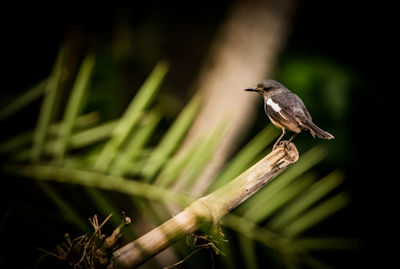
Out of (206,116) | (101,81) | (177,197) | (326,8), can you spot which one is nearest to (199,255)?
(177,197)

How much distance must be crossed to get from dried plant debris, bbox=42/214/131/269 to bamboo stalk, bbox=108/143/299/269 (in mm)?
14

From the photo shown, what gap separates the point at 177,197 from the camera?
961 mm

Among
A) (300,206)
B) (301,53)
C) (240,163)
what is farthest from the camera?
(301,53)

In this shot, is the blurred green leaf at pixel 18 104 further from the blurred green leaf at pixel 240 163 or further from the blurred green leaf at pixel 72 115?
the blurred green leaf at pixel 240 163

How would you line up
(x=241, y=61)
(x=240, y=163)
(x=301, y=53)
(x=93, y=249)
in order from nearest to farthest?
(x=93, y=249), (x=240, y=163), (x=241, y=61), (x=301, y=53)

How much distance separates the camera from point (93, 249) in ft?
1.67

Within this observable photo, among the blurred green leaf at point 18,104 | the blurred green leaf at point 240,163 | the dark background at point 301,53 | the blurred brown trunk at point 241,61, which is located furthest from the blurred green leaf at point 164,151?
the blurred brown trunk at point 241,61

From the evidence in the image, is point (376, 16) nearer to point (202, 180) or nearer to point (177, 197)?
point (202, 180)

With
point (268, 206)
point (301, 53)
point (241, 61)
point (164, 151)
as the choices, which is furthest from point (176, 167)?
point (301, 53)

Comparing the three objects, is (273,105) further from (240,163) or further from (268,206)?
(268,206)

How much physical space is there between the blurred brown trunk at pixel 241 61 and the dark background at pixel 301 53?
6.1 inches

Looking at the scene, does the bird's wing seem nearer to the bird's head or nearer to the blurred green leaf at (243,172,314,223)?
→ the bird's head

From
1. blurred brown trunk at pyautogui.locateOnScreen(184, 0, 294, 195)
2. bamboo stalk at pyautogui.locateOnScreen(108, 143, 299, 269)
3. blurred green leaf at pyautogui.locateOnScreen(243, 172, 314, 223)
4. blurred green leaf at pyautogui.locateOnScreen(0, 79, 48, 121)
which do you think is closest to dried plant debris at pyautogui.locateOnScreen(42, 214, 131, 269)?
bamboo stalk at pyautogui.locateOnScreen(108, 143, 299, 269)

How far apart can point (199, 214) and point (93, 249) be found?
158mm
